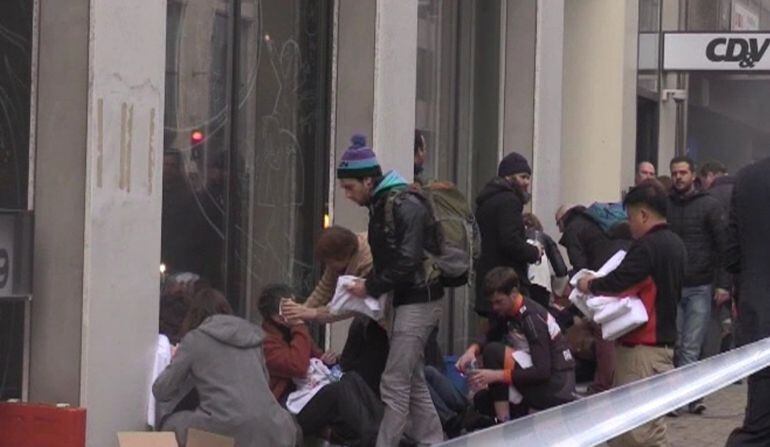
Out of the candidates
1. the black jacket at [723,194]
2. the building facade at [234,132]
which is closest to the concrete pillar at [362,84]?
the building facade at [234,132]

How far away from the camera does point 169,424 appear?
9.00m

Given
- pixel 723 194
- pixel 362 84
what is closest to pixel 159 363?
pixel 362 84

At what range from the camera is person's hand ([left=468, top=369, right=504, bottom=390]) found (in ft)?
35.0

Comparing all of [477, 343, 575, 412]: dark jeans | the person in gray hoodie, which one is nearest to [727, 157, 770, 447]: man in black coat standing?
[477, 343, 575, 412]: dark jeans

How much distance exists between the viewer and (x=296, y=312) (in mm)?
10016

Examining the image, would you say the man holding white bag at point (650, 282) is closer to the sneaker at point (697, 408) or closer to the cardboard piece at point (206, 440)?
the cardboard piece at point (206, 440)

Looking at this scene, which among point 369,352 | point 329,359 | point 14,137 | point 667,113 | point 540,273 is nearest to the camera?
point 14,137

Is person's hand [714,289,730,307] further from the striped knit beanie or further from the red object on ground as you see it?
the red object on ground

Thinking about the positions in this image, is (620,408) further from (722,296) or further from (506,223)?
(722,296)

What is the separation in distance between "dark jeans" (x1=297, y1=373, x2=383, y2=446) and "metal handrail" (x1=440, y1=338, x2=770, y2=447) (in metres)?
2.70

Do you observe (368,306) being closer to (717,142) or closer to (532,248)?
(532,248)

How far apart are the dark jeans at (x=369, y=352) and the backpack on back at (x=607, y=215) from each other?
441 cm

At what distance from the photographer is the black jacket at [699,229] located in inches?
595

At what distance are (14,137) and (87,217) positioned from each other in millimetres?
562
